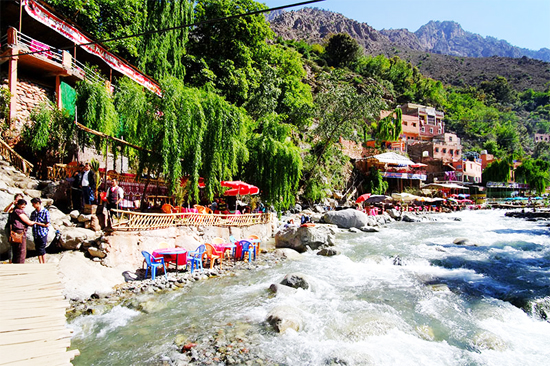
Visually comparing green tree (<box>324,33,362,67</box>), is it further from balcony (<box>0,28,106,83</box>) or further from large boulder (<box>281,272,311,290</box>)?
large boulder (<box>281,272,311,290</box>)

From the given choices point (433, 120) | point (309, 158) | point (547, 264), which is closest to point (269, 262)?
point (547, 264)

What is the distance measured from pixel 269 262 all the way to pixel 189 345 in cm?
644

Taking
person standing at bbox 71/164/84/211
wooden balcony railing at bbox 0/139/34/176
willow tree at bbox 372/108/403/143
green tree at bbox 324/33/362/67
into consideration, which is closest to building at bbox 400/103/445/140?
willow tree at bbox 372/108/403/143

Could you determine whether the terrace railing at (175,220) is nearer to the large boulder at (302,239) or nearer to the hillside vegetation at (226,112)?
the hillside vegetation at (226,112)

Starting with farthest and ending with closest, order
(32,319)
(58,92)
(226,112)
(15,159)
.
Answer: (58,92)
(226,112)
(15,159)
(32,319)

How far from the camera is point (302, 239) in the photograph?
14445 mm

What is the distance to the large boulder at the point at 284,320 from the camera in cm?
617

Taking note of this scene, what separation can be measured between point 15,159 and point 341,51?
79.1m

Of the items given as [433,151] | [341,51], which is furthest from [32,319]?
[341,51]

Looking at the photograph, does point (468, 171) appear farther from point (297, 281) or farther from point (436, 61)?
point (436, 61)

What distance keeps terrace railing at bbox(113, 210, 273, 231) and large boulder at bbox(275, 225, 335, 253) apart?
1698mm

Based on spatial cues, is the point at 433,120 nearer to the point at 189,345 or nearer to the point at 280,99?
the point at 280,99

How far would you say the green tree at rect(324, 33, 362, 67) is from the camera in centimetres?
7750

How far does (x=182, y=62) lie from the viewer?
26156 mm
